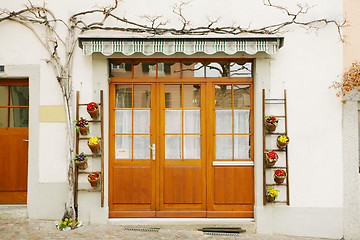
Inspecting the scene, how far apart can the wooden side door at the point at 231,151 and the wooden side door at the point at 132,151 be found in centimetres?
110

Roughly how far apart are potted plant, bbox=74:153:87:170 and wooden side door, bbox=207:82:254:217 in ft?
7.20

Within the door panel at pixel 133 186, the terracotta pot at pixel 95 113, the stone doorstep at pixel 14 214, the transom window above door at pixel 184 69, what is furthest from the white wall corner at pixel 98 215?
the transom window above door at pixel 184 69

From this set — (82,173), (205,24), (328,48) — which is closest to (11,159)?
(82,173)

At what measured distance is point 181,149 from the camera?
5.66 m

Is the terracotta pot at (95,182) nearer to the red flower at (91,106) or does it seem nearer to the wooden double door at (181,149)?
the wooden double door at (181,149)

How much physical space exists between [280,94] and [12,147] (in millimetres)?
5027

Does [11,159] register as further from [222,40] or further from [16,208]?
[222,40]

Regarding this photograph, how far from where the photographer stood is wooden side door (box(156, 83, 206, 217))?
5.59 metres

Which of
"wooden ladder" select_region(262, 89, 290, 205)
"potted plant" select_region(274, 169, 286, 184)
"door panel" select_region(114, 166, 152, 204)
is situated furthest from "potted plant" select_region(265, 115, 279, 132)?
"door panel" select_region(114, 166, 152, 204)

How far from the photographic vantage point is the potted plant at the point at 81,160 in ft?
17.2

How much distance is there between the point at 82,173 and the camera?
546 centimetres

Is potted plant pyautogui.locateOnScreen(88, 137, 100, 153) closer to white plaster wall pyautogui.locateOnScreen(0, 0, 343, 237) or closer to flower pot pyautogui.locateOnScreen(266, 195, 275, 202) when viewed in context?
→ white plaster wall pyautogui.locateOnScreen(0, 0, 343, 237)

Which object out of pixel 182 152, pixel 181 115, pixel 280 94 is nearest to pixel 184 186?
pixel 182 152

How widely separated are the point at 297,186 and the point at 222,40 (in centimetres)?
288
